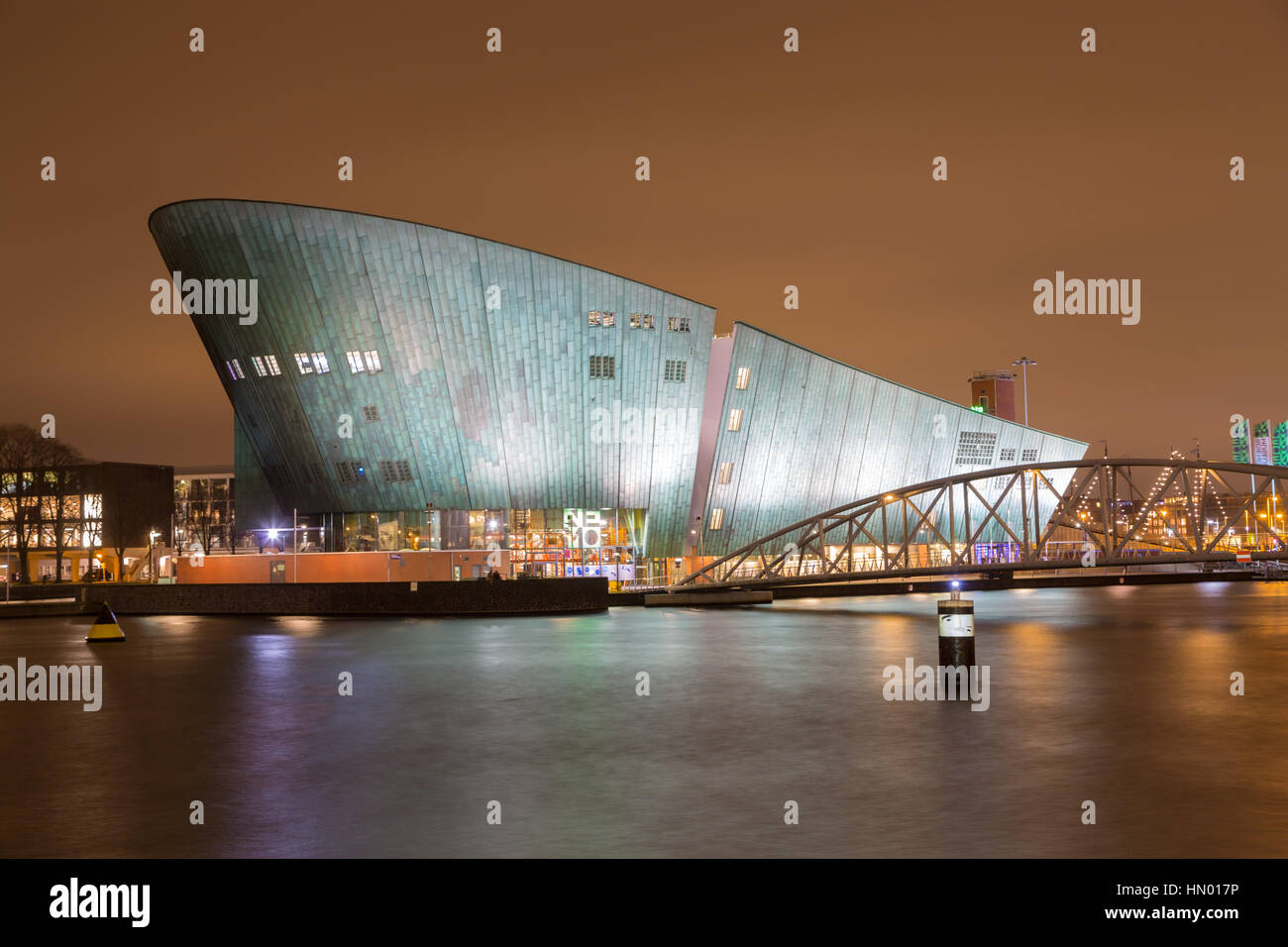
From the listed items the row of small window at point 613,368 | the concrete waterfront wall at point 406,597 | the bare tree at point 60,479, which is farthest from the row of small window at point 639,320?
the bare tree at point 60,479

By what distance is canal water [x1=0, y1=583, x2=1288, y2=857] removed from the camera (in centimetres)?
958

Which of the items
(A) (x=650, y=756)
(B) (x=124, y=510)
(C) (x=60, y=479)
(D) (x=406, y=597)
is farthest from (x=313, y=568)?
(B) (x=124, y=510)

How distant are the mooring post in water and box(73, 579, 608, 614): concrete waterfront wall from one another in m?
28.6

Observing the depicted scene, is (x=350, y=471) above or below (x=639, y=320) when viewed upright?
below

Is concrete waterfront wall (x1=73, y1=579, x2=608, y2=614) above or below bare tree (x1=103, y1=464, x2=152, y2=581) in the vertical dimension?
below

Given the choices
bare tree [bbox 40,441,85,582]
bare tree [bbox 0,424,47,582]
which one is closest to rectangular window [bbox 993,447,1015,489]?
bare tree [bbox 40,441,85,582]

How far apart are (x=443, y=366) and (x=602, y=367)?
782 cm

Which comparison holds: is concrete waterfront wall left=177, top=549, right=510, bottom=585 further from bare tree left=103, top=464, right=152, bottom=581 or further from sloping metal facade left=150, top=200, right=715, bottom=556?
bare tree left=103, top=464, right=152, bottom=581

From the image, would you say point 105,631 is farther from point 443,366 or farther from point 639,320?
point 639,320

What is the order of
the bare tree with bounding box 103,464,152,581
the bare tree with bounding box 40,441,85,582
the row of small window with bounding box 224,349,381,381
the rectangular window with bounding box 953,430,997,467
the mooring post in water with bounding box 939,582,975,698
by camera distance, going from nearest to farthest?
1. the mooring post in water with bounding box 939,582,975,698
2. the row of small window with bounding box 224,349,381,381
3. the rectangular window with bounding box 953,430,997,467
4. the bare tree with bounding box 40,441,85,582
5. the bare tree with bounding box 103,464,152,581

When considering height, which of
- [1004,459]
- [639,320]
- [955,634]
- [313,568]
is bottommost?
[955,634]

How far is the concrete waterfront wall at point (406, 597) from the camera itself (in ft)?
155

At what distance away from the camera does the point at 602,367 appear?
62.3 m

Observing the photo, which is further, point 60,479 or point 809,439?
point 60,479
